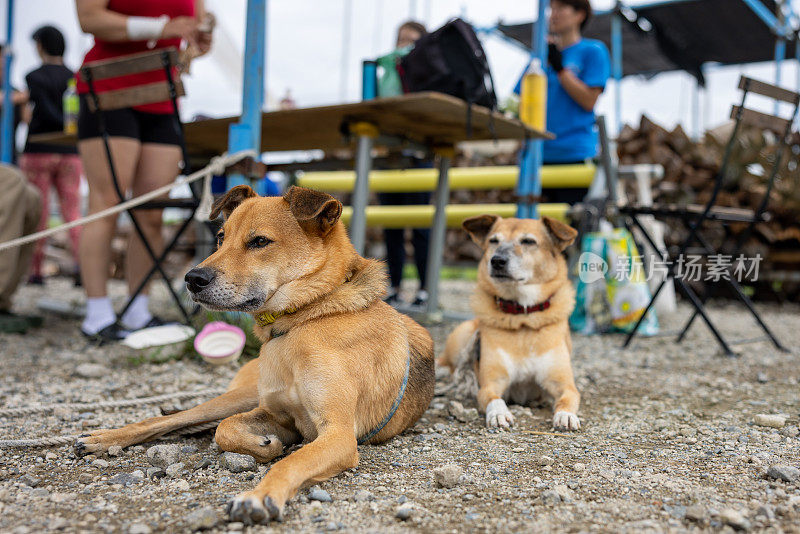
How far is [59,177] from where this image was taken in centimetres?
675

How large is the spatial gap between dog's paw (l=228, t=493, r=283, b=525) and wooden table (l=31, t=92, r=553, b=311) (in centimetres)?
226

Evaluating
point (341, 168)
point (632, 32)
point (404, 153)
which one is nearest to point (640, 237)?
point (404, 153)

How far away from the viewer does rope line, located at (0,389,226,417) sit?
8.00 feet

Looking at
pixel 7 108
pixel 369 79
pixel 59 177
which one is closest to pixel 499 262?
pixel 369 79

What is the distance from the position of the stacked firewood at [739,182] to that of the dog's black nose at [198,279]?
279 inches

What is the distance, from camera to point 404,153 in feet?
16.7

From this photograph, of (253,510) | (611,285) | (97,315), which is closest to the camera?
(253,510)

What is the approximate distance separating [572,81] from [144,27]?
3.08 meters

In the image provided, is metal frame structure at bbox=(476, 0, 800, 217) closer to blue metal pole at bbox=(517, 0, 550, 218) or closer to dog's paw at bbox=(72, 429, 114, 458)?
blue metal pole at bbox=(517, 0, 550, 218)

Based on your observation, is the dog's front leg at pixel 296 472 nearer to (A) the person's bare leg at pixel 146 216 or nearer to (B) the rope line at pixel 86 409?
(B) the rope line at pixel 86 409

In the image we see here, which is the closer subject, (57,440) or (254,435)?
(254,435)

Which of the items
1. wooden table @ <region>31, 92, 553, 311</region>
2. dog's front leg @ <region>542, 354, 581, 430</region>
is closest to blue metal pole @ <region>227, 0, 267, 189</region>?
wooden table @ <region>31, 92, 553, 311</region>

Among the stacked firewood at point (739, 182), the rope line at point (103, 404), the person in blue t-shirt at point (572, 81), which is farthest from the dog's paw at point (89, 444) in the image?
the stacked firewood at point (739, 182)

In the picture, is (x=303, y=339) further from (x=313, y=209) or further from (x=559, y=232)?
(x=559, y=232)
